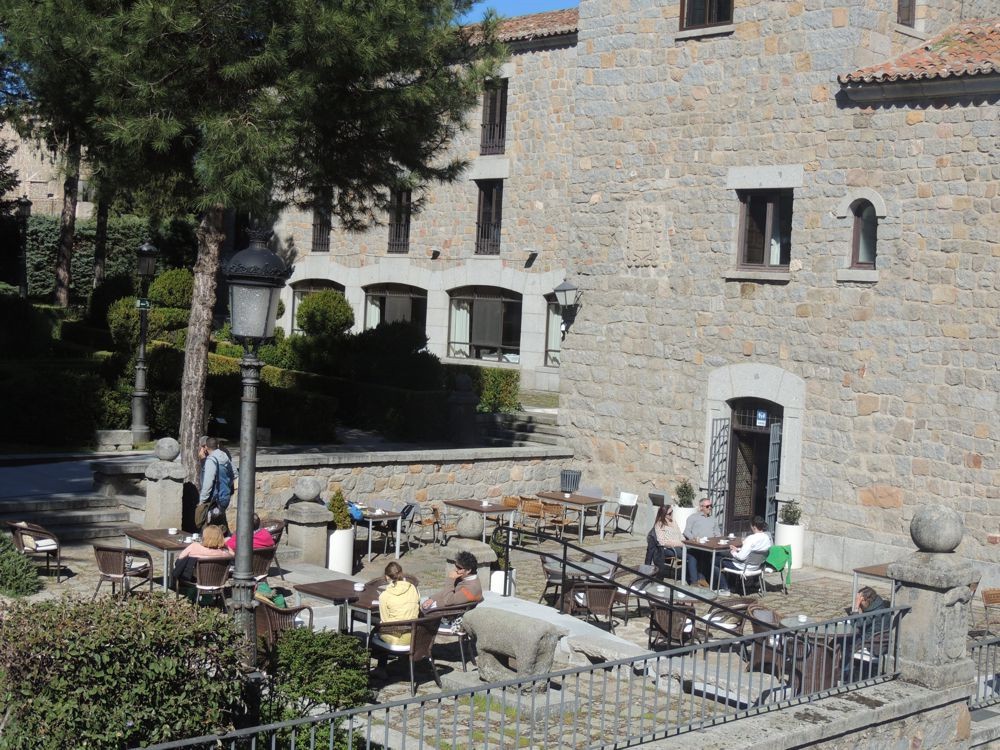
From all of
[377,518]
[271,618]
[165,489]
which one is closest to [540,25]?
[377,518]

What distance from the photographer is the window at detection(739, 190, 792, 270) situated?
1761cm

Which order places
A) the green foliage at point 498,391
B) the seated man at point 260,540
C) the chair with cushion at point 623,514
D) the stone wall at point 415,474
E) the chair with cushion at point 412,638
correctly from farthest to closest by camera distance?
1. the green foliage at point 498,391
2. the chair with cushion at point 623,514
3. the stone wall at point 415,474
4. the seated man at point 260,540
5. the chair with cushion at point 412,638

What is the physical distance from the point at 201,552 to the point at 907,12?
1256 centimetres

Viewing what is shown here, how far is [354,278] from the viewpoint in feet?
114

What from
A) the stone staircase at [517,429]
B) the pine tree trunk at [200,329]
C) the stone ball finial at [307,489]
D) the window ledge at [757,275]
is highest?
the window ledge at [757,275]

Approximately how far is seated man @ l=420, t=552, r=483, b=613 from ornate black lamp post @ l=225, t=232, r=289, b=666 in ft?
8.80

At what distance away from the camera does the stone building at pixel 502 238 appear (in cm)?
2884

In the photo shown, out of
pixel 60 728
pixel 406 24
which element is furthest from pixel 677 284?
pixel 60 728

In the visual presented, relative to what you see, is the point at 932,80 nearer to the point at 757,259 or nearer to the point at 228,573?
the point at 757,259

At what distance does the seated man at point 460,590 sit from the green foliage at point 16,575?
3880 millimetres

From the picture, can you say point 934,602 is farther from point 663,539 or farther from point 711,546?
point 663,539

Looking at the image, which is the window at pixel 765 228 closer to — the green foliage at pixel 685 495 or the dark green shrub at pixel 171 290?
the green foliage at pixel 685 495

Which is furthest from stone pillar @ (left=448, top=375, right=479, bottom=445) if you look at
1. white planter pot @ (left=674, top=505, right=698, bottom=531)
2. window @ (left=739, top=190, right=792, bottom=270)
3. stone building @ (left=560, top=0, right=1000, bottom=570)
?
window @ (left=739, top=190, right=792, bottom=270)

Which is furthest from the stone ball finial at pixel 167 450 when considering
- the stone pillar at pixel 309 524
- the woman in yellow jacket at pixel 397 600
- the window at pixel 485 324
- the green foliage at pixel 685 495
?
the window at pixel 485 324
